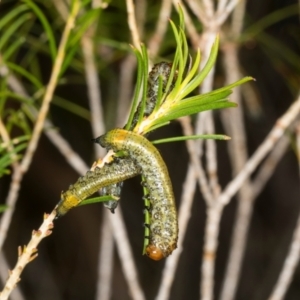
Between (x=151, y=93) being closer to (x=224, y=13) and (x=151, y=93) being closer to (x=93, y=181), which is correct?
(x=93, y=181)

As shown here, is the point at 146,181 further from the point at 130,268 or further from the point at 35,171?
the point at 35,171

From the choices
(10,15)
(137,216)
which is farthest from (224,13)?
(137,216)

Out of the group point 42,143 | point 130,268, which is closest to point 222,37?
point 130,268

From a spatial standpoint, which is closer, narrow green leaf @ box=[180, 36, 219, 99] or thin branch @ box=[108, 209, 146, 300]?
narrow green leaf @ box=[180, 36, 219, 99]

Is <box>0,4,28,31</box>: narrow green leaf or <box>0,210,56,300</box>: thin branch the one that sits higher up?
<box>0,4,28,31</box>: narrow green leaf

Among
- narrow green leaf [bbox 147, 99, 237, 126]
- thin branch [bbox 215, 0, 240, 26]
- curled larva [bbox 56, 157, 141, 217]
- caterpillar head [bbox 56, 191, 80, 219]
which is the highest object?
thin branch [bbox 215, 0, 240, 26]

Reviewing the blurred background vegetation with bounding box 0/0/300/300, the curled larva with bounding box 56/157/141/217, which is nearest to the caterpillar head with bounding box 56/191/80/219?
the curled larva with bounding box 56/157/141/217

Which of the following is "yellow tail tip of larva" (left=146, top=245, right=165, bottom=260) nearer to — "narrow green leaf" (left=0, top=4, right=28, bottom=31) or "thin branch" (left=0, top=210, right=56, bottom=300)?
"thin branch" (left=0, top=210, right=56, bottom=300)

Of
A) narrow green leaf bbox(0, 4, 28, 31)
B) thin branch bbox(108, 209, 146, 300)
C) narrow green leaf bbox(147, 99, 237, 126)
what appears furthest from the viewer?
thin branch bbox(108, 209, 146, 300)

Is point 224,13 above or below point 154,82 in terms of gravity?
above
